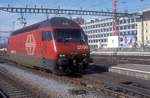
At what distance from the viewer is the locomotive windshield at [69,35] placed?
771 inches

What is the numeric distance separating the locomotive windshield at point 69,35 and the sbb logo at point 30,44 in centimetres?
408

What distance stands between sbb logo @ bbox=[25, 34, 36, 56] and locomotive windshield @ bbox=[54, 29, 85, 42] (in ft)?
13.4

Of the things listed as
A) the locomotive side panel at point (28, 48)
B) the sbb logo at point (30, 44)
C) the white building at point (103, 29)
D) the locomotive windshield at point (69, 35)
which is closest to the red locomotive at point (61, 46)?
the locomotive windshield at point (69, 35)

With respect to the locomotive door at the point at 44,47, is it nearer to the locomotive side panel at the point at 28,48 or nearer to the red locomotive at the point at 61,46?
the red locomotive at the point at 61,46

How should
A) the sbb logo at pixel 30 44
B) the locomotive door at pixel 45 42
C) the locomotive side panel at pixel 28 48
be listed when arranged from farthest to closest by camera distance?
the sbb logo at pixel 30 44, the locomotive side panel at pixel 28 48, the locomotive door at pixel 45 42

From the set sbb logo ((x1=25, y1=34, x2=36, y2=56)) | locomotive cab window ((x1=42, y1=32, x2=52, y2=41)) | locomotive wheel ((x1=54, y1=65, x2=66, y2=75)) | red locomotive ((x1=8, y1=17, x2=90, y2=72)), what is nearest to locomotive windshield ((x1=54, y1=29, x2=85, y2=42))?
red locomotive ((x1=8, y1=17, x2=90, y2=72))

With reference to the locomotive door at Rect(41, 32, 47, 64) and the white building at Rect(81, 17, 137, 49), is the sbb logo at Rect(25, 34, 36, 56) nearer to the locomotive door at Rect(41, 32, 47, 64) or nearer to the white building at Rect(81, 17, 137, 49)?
the locomotive door at Rect(41, 32, 47, 64)

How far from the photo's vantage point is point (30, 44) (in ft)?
81.4

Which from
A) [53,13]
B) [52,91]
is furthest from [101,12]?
[52,91]

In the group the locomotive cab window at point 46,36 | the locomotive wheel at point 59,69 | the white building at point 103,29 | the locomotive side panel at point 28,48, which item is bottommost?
the locomotive wheel at point 59,69

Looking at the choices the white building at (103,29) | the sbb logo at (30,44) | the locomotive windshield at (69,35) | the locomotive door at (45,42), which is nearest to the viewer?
the locomotive windshield at (69,35)

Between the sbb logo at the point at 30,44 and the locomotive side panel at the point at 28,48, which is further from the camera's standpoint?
the sbb logo at the point at 30,44

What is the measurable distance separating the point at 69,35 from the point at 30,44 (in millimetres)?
5659

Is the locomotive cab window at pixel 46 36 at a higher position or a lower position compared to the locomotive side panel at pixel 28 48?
higher
